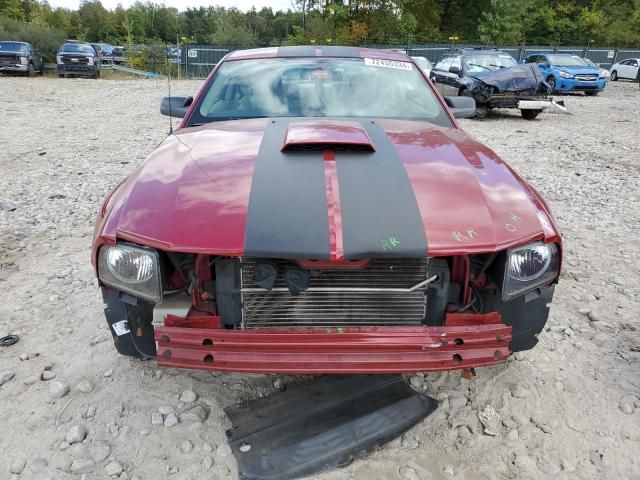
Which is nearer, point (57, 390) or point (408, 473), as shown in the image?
point (408, 473)

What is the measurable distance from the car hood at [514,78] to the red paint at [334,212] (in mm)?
10269

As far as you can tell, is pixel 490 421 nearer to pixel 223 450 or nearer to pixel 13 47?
pixel 223 450

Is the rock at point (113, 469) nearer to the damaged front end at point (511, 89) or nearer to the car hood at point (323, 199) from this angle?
the car hood at point (323, 199)

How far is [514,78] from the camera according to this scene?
11.2m

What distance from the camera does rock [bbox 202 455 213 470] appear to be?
6.49 feet

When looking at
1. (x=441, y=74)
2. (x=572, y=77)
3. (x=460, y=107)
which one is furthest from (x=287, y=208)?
(x=572, y=77)

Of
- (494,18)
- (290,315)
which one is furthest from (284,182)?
(494,18)

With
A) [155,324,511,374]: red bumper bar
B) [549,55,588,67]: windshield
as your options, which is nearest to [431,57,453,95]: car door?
[549,55,588,67]: windshield

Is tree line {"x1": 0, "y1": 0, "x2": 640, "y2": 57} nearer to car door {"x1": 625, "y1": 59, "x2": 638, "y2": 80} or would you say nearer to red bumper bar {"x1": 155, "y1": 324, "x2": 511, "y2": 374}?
car door {"x1": 625, "y1": 59, "x2": 638, "y2": 80}

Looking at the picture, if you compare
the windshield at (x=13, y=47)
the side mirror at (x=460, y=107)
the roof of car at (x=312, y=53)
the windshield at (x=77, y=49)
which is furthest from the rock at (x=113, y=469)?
the windshield at (x=13, y=47)

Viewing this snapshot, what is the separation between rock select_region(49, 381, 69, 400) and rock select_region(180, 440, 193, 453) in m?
0.71

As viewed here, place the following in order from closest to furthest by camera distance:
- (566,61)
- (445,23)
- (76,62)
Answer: (566,61), (76,62), (445,23)

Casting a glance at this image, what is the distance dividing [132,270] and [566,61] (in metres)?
19.0

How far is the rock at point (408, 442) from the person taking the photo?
2.10 metres
